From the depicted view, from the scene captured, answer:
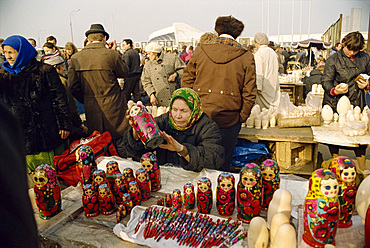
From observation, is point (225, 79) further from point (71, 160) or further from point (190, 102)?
point (71, 160)

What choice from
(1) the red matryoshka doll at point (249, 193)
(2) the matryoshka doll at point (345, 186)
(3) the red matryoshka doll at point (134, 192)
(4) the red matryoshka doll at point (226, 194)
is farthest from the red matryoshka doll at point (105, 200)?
(2) the matryoshka doll at point (345, 186)

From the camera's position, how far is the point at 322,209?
1.21 m

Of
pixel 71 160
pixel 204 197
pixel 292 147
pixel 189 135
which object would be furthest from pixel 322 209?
pixel 292 147

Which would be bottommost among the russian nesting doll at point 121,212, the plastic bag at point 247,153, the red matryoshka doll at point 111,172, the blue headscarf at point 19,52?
the plastic bag at point 247,153

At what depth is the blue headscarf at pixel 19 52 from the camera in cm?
245

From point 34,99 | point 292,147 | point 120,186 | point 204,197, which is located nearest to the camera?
point 204,197

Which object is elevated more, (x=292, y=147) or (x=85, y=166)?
(x=85, y=166)

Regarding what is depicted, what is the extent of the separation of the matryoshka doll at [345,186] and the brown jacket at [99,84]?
2.54m

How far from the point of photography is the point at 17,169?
56 centimetres

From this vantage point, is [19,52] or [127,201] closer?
[127,201]

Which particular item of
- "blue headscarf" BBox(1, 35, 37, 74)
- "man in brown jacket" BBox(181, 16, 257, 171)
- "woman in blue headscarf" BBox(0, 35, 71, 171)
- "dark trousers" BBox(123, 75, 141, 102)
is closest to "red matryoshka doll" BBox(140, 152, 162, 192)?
"man in brown jacket" BBox(181, 16, 257, 171)

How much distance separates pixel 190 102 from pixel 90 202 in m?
0.96

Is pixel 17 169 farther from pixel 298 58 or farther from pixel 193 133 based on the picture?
pixel 298 58

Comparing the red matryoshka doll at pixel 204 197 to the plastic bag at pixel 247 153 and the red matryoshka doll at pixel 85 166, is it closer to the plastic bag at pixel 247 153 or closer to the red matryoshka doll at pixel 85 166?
the red matryoshka doll at pixel 85 166
